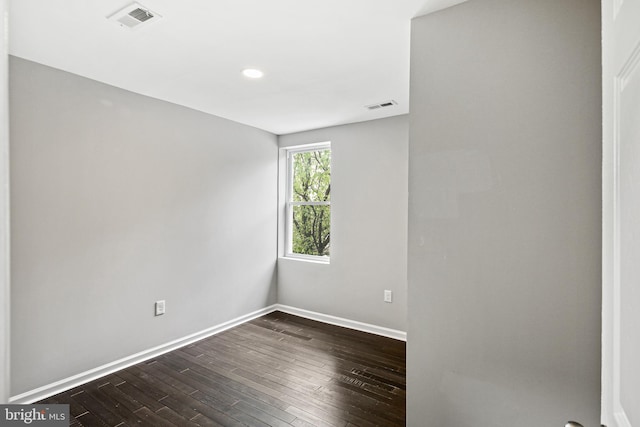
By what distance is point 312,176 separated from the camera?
429cm

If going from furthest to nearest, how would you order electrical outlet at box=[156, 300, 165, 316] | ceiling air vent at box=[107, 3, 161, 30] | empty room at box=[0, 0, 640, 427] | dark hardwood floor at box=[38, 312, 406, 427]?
electrical outlet at box=[156, 300, 165, 316]
dark hardwood floor at box=[38, 312, 406, 427]
ceiling air vent at box=[107, 3, 161, 30]
empty room at box=[0, 0, 640, 427]

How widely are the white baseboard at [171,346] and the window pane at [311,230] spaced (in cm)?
80

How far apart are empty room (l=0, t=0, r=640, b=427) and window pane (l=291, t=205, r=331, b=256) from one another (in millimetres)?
37

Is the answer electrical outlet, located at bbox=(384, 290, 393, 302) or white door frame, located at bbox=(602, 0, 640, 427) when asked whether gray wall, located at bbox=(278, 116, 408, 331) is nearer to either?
electrical outlet, located at bbox=(384, 290, 393, 302)

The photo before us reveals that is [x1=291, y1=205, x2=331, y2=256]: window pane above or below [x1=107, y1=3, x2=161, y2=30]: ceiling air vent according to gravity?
below

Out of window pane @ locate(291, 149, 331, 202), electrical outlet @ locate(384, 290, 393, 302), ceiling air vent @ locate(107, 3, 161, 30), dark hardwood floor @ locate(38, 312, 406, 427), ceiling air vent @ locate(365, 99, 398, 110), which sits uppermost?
ceiling air vent @ locate(365, 99, 398, 110)

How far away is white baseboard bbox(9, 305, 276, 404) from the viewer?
2.21 m

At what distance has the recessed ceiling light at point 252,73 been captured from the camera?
2.35 m

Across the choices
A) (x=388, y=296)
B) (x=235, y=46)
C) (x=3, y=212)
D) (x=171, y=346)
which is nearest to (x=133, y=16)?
(x=235, y=46)

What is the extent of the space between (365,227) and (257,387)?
197cm

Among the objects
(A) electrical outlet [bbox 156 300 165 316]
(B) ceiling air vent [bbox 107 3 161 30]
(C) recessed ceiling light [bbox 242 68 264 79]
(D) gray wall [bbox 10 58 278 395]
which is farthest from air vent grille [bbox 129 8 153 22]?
(A) electrical outlet [bbox 156 300 165 316]

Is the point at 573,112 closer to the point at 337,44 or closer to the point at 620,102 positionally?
the point at 620,102

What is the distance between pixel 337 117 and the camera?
11.6 ft

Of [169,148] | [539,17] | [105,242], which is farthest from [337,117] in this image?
[105,242]
